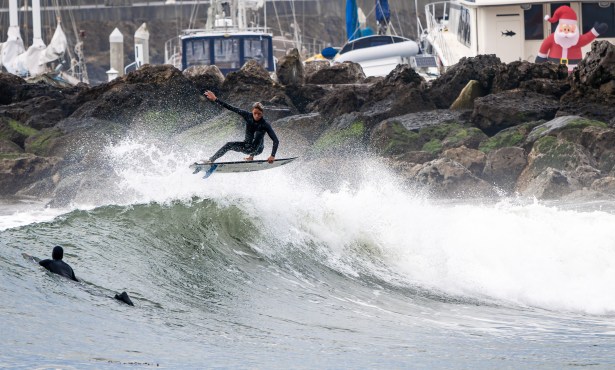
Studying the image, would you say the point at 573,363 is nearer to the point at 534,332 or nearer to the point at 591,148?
the point at 534,332

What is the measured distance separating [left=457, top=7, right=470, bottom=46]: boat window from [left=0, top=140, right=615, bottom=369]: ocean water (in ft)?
53.7

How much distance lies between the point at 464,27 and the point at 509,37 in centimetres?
426

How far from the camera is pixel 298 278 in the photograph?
16297 mm

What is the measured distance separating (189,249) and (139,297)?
11.5 feet

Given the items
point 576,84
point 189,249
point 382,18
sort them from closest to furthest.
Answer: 1. point 189,249
2. point 576,84
3. point 382,18

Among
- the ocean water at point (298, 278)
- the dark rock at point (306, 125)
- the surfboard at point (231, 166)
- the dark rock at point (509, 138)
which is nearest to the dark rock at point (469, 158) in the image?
the dark rock at point (509, 138)

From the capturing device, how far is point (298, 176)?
972 inches

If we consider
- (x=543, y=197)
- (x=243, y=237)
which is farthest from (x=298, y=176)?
(x=243, y=237)

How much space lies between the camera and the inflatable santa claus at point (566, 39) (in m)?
34.6

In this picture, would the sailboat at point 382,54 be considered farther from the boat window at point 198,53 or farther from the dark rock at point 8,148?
the dark rock at point 8,148

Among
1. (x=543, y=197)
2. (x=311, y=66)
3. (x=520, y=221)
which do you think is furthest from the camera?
(x=311, y=66)

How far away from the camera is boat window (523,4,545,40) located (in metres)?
36.1

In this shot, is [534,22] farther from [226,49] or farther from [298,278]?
[298,278]

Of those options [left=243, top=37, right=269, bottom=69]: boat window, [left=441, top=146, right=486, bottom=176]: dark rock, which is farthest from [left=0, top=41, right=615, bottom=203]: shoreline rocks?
[left=243, top=37, right=269, bottom=69]: boat window
